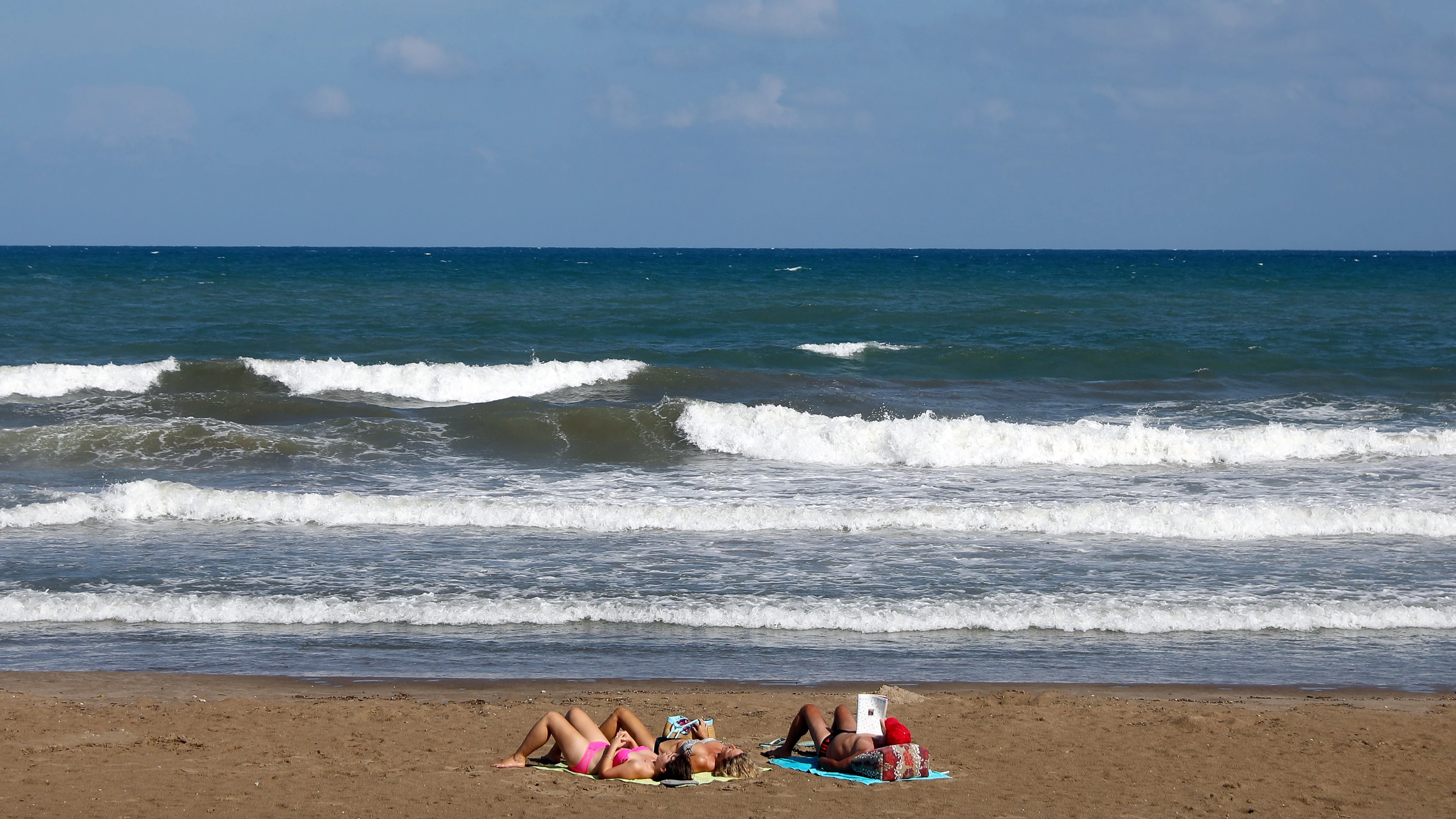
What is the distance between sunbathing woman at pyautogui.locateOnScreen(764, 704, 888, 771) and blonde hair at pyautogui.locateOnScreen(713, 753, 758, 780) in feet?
1.19

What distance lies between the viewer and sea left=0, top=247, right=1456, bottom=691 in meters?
8.75

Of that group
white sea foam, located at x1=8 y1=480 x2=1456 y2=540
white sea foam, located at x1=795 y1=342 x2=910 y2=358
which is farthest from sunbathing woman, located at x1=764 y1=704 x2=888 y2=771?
white sea foam, located at x1=795 y1=342 x2=910 y2=358

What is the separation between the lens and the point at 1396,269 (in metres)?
73.6

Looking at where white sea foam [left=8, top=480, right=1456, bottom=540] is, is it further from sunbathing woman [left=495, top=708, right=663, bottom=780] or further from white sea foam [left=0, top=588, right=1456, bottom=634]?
sunbathing woman [left=495, top=708, right=663, bottom=780]

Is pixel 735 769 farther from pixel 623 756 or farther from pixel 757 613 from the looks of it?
pixel 757 613

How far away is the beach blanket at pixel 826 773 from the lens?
19.9 ft

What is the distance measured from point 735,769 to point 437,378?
671 inches

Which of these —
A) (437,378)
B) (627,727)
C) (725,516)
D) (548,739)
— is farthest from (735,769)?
(437,378)

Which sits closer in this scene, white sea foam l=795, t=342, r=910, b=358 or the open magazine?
the open magazine

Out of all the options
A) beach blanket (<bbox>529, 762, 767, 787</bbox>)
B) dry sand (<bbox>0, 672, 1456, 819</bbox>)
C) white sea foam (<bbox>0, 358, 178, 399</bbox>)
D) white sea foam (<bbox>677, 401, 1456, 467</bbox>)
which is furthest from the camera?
white sea foam (<bbox>0, 358, 178, 399</bbox>)

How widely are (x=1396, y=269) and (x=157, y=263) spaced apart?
244ft

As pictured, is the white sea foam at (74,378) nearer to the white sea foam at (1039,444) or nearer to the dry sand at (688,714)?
→ the white sea foam at (1039,444)

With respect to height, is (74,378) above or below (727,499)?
above

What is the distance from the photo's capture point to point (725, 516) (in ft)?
40.8
